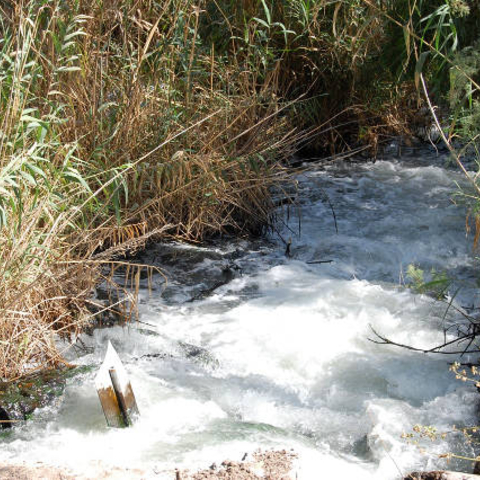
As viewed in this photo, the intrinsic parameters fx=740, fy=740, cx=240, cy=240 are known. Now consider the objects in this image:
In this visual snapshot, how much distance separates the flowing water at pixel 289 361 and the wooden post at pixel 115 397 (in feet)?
0.14

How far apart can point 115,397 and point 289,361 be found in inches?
35.5

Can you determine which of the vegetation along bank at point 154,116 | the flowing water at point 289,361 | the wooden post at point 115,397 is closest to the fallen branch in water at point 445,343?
the flowing water at point 289,361

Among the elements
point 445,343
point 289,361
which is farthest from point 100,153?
point 445,343

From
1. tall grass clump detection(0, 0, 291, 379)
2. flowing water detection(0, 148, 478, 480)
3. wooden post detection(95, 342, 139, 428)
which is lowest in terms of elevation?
flowing water detection(0, 148, 478, 480)

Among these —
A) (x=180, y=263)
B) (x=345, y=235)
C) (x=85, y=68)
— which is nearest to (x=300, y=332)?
(x=180, y=263)

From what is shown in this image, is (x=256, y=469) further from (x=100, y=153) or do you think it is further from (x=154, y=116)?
(x=154, y=116)

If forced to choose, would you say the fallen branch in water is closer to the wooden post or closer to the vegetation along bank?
the vegetation along bank

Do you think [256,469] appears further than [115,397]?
No

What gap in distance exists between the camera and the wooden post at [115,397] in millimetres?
2637

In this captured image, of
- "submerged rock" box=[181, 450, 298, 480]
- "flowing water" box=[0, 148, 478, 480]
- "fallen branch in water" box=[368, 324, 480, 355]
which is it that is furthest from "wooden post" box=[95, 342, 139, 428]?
"fallen branch in water" box=[368, 324, 480, 355]

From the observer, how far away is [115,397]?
2650mm

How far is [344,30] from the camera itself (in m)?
5.38

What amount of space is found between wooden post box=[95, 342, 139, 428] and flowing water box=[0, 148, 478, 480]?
0.14ft

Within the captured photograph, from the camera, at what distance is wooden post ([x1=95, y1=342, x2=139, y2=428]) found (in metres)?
2.64
